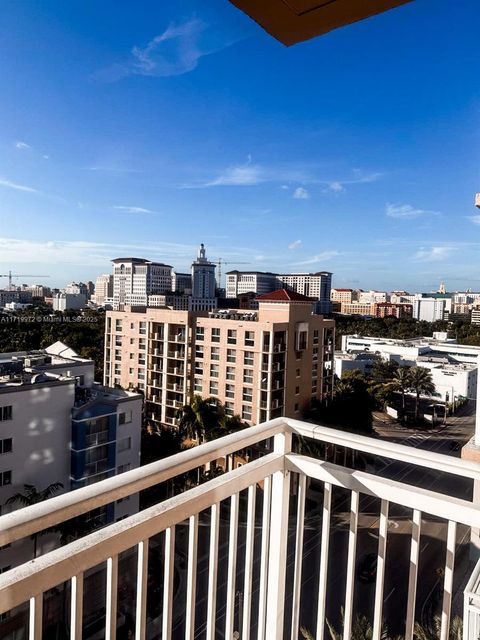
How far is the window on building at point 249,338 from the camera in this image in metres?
11.6

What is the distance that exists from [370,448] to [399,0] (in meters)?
0.87

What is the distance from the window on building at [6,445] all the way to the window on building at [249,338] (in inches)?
249

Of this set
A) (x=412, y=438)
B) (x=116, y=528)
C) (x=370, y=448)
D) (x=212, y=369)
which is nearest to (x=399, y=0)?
(x=370, y=448)

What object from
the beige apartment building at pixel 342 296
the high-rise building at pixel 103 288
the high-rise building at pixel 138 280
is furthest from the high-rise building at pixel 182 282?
the beige apartment building at pixel 342 296

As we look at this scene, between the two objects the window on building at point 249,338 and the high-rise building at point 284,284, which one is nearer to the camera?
the window on building at point 249,338

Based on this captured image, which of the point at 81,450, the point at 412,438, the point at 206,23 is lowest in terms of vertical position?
the point at 412,438

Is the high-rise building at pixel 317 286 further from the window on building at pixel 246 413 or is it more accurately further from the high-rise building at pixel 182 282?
the window on building at pixel 246 413

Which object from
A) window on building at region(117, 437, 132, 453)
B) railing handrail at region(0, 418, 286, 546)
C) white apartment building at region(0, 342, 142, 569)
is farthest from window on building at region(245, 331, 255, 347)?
railing handrail at region(0, 418, 286, 546)

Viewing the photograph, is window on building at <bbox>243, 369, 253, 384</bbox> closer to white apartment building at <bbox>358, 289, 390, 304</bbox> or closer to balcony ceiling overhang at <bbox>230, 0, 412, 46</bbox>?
balcony ceiling overhang at <bbox>230, 0, 412, 46</bbox>

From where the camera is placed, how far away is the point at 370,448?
104 cm

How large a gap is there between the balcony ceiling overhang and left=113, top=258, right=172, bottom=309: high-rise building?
59063mm

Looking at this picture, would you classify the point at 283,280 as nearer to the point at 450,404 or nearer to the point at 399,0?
the point at 450,404

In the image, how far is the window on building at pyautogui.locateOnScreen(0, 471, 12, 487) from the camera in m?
6.51

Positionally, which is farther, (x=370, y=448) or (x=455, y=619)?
(x=455, y=619)
